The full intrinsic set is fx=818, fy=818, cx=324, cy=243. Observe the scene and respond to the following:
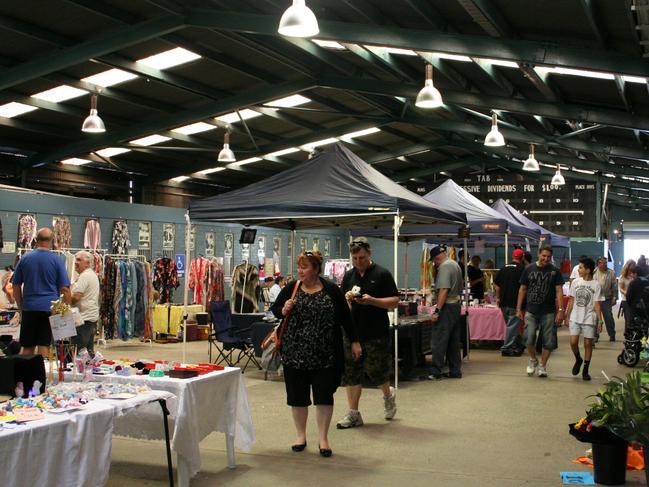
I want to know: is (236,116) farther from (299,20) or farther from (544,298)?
(299,20)

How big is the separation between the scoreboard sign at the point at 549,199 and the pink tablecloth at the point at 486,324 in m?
5.99

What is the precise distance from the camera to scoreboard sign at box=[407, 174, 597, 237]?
18.5 m

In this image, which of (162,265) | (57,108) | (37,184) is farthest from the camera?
(37,184)

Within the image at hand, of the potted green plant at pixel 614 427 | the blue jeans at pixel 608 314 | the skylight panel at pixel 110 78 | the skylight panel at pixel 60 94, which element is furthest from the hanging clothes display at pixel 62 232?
the potted green plant at pixel 614 427

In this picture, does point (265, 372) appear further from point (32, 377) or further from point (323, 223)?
point (32, 377)

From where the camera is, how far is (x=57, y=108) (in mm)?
14227

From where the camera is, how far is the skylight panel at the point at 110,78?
42.5 ft

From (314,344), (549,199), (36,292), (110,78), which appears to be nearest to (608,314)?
(549,199)

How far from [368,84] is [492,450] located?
883cm

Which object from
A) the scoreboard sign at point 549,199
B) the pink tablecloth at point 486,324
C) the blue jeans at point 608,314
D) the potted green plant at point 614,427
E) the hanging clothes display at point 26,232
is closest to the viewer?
the potted green plant at point 614,427

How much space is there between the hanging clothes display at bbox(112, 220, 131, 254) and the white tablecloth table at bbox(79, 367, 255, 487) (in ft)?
37.9

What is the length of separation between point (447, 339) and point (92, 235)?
28.3ft

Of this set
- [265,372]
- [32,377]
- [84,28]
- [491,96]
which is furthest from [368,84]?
[32,377]

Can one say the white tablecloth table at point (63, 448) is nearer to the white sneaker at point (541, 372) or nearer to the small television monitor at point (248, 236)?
the white sneaker at point (541, 372)
